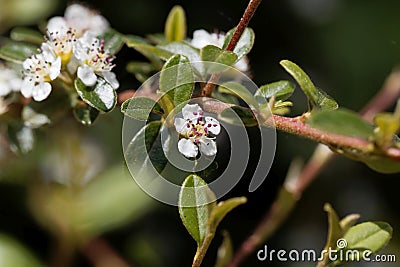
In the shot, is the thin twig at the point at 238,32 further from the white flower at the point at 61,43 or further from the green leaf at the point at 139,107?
the white flower at the point at 61,43

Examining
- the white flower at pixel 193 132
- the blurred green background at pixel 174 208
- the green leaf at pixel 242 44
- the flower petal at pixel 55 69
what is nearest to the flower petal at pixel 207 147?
the white flower at pixel 193 132

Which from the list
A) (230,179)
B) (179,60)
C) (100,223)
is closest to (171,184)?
(230,179)

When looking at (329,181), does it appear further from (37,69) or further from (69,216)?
(37,69)

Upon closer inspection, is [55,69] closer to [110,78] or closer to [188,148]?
[110,78]

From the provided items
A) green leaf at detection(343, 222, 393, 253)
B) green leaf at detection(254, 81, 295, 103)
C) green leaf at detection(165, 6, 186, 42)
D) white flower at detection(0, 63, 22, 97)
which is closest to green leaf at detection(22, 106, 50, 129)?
white flower at detection(0, 63, 22, 97)

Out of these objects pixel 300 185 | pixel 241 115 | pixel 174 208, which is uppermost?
pixel 241 115

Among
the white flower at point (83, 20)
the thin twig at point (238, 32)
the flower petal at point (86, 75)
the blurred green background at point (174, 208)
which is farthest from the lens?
the blurred green background at point (174, 208)
